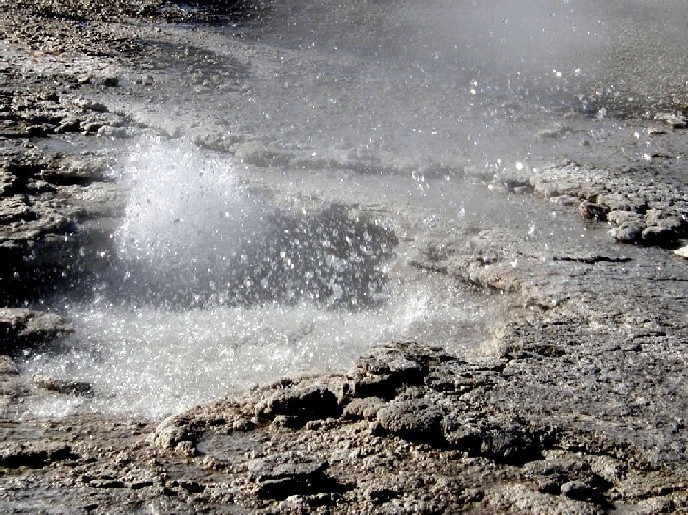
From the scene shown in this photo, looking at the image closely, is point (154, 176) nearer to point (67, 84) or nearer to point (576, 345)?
point (67, 84)

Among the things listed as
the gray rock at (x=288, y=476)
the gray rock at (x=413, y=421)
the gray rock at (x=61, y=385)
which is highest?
the gray rock at (x=413, y=421)

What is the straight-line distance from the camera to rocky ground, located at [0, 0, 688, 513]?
2006 millimetres

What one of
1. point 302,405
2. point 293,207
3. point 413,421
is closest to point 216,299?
point 293,207

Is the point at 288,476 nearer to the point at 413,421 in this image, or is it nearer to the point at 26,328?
the point at 413,421

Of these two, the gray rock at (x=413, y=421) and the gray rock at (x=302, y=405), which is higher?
the gray rock at (x=413, y=421)

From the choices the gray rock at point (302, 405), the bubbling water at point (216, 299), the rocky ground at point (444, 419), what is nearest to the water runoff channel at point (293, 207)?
the bubbling water at point (216, 299)

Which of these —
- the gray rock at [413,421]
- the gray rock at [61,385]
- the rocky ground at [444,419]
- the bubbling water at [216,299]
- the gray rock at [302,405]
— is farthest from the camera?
the bubbling water at [216,299]

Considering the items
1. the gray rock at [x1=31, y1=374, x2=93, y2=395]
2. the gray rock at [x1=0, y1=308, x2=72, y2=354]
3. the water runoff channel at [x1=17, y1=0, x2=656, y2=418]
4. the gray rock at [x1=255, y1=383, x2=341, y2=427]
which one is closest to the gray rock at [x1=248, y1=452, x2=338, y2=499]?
the gray rock at [x1=255, y1=383, x2=341, y2=427]

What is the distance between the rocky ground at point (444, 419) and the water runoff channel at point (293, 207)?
0.17 meters

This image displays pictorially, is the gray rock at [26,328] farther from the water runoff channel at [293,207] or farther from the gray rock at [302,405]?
the gray rock at [302,405]

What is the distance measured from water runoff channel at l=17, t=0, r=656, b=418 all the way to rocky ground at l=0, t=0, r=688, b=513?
0.17 m

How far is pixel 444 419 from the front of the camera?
2.22m

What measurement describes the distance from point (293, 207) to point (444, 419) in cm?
193

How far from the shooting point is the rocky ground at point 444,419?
201 centimetres
